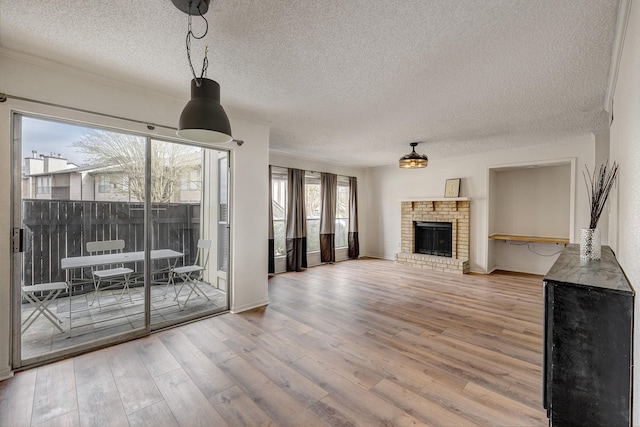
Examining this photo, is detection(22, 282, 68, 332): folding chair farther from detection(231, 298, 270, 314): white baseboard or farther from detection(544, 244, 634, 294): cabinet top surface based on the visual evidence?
detection(544, 244, 634, 294): cabinet top surface

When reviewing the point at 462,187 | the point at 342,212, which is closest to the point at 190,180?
the point at 342,212

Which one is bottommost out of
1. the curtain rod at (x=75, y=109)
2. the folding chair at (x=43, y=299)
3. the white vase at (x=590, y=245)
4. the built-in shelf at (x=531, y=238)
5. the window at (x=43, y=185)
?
the folding chair at (x=43, y=299)

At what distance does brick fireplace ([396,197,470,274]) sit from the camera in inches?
245

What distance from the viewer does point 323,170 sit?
7.17 metres

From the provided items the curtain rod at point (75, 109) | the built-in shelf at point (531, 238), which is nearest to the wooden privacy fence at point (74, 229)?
the curtain rod at point (75, 109)

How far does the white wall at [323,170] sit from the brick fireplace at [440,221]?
1301mm

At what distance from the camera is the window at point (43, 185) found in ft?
8.52

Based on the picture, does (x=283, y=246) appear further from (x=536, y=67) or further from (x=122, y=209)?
(x=536, y=67)

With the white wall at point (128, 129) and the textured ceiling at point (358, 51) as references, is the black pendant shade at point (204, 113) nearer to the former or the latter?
the textured ceiling at point (358, 51)

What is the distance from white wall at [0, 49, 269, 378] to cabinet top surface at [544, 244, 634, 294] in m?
3.20

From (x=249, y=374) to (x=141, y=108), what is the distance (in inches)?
111

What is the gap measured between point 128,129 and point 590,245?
168 inches

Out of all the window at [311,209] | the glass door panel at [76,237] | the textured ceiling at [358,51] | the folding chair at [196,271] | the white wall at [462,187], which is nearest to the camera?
the textured ceiling at [358,51]

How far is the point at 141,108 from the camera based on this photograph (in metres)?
2.97
